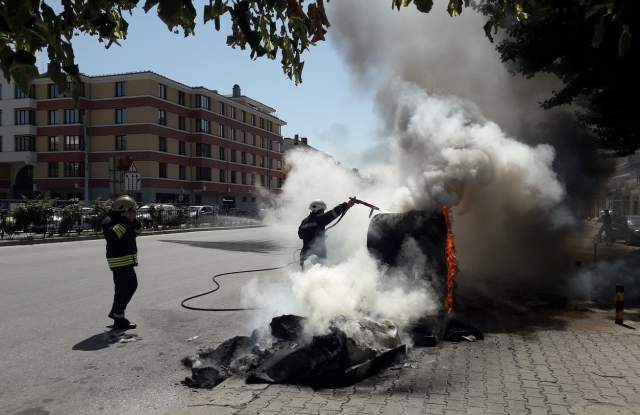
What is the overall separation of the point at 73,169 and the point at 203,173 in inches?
488

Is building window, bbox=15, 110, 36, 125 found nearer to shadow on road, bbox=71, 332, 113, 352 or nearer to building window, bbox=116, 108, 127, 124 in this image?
building window, bbox=116, 108, 127, 124

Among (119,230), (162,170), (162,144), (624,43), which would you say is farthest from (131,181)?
(162,144)

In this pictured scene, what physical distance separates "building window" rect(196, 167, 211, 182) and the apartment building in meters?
0.10

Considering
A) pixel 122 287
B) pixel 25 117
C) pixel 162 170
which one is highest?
pixel 25 117

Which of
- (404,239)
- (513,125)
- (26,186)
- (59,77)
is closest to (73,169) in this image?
(26,186)

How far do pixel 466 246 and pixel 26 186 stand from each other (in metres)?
50.8

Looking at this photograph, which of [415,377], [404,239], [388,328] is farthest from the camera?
[404,239]

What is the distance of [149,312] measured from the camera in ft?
24.2

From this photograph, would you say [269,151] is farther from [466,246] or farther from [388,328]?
[388,328]

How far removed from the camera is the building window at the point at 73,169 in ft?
157

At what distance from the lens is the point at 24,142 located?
49.8 metres

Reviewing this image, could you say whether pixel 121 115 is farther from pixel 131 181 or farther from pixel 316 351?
pixel 316 351

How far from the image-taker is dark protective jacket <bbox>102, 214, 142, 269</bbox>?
254 inches

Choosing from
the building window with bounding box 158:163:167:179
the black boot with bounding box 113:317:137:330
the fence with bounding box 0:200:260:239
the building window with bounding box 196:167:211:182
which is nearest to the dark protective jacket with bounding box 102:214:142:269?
the black boot with bounding box 113:317:137:330
